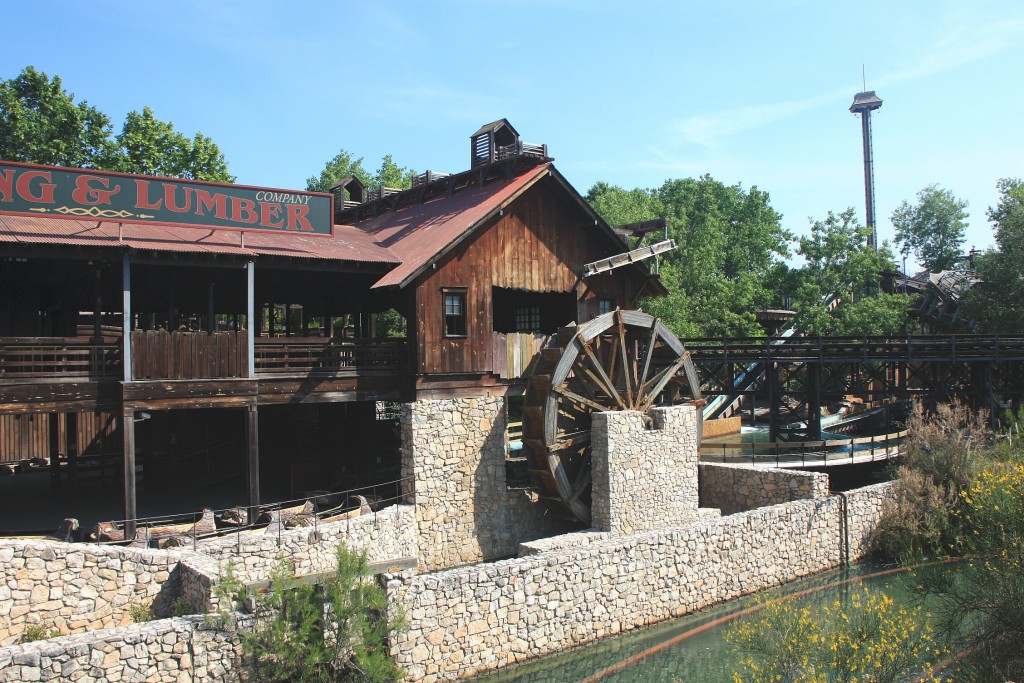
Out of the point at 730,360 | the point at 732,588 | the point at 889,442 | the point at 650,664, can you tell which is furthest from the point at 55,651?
the point at 889,442

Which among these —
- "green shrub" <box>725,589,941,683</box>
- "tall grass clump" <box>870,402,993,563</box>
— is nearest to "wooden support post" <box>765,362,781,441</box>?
"tall grass clump" <box>870,402,993,563</box>

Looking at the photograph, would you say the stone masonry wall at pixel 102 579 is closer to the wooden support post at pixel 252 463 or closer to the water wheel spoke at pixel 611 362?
the wooden support post at pixel 252 463

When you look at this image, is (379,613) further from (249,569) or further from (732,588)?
(732,588)

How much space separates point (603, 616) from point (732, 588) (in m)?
3.44

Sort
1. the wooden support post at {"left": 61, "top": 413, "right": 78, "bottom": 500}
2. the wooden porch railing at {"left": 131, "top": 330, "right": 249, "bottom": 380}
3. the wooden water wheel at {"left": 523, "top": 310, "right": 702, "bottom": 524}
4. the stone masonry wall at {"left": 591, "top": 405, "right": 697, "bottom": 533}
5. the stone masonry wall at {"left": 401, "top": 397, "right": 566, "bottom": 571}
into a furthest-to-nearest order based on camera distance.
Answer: the wooden water wheel at {"left": 523, "top": 310, "right": 702, "bottom": 524} < the wooden support post at {"left": 61, "top": 413, "right": 78, "bottom": 500} < the stone masonry wall at {"left": 591, "top": 405, "right": 697, "bottom": 533} < the stone masonry wall at {"left": 401, "top": 397, "right": 566, "bottom": 571} < the wooden porch railing at {"left": 131, "top": 330, "right": 249, "bottom": 380}

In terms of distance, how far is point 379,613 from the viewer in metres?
11.2

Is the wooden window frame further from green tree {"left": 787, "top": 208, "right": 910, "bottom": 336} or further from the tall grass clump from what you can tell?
green tree {"left": 787, "top": 208, "right": 910, "bottom": 336}

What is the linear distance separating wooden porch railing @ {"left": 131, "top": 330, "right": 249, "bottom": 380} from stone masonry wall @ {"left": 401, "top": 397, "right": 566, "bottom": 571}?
3.47 meters

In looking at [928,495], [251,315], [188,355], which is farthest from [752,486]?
[188,355]

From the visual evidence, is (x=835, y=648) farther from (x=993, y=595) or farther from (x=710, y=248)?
(x=710, y=248)

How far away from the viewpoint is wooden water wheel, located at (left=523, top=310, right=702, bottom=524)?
57.0 feet

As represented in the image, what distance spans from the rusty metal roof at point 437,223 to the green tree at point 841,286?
20572 millimetres

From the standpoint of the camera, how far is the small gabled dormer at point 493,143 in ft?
67.8

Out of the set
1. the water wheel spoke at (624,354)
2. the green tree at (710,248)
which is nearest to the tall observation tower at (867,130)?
the green tree at (710,248)
